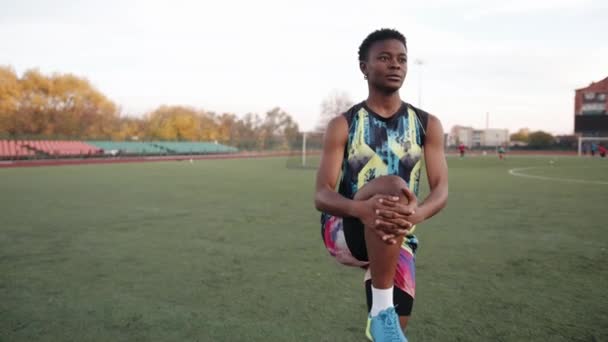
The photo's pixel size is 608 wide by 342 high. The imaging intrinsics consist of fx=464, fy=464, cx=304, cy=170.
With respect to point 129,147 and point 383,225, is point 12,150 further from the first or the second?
point 383,225

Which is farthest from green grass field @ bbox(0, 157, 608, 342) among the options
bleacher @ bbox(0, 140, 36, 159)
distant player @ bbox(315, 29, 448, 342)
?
bleacher @ bbox(0, 140, 36, 159)

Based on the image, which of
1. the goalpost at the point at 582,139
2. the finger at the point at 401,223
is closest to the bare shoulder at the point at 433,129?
the finger at the point at 401,223

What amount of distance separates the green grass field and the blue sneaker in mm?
1104

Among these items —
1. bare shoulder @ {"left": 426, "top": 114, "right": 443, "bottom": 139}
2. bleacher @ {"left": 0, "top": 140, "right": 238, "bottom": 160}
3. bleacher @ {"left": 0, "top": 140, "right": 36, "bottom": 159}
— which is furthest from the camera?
bleacher @ {"left": 0, "top": 140, "right": 238, "bottom": 160}

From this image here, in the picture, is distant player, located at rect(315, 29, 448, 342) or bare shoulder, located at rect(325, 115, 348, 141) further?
bare shoulder, located at rect(325, 115, 348, 141)

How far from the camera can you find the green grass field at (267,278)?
3.62 m

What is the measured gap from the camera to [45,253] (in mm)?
6227

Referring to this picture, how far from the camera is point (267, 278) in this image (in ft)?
16.5

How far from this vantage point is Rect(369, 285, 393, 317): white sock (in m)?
2.40

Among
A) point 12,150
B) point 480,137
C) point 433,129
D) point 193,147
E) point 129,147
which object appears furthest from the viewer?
point 480,137

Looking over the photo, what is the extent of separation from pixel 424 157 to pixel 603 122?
5565 cm

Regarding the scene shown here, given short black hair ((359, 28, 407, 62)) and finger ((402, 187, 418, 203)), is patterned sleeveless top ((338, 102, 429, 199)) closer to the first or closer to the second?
short black hair ((359, 28, 407, 62))

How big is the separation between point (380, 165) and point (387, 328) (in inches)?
34.8

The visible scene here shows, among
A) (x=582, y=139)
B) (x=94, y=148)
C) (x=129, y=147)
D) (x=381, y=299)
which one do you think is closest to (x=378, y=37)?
(x=381, y=299)
